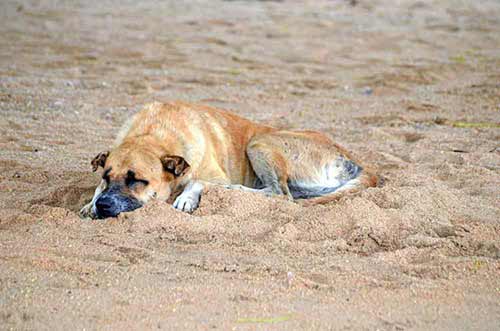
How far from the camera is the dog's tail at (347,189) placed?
5.87 metres

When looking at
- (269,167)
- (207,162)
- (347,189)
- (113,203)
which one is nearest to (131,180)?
(113,203)

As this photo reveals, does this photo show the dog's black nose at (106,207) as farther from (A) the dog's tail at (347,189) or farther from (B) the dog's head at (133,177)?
(A) the dog's tail at (347,189)

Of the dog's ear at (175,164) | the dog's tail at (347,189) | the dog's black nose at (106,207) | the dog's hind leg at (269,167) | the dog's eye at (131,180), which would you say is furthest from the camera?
the dog's hind leg at (269,167)

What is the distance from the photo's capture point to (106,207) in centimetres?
528

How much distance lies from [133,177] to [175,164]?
338 millimetres

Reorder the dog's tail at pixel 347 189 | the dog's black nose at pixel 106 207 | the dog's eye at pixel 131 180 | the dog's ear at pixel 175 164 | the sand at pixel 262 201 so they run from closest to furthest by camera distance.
A: 1. the sand at pixel 262 201
2. the dog's black nose at pixel 106 207
3. the dog's eye at pixel 131 180
4. the dog's ear at pixel 175 164
5. the dog's tail at pixel 347 189

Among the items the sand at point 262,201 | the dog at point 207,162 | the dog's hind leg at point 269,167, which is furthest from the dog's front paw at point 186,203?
the dog's hind leg at point 269,167

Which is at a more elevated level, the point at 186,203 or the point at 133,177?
the point at 133,177

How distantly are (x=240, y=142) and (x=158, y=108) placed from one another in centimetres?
78

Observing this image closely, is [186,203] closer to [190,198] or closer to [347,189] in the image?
[190,198]

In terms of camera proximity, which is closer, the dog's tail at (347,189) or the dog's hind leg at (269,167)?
the dog's tail at (347,189)

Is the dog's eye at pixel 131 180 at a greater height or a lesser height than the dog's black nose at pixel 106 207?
greater

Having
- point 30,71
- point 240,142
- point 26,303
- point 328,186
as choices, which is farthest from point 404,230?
point 30,71

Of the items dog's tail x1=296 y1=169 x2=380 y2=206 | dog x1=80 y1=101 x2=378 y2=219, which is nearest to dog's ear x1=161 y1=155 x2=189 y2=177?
dog x1=80 y1=101 x2=378 y2=219
